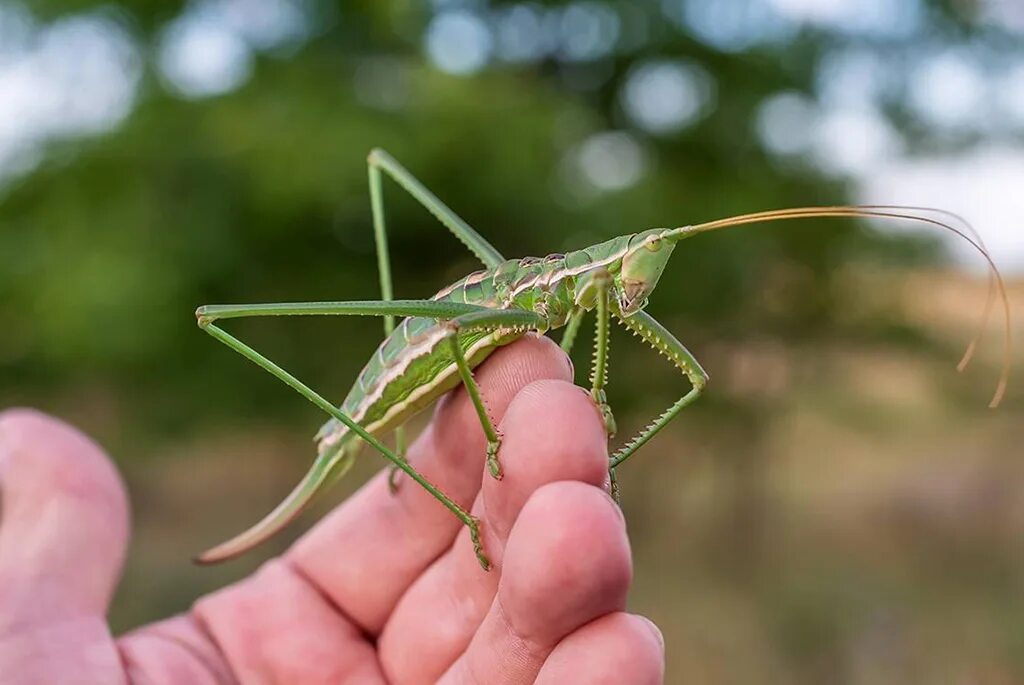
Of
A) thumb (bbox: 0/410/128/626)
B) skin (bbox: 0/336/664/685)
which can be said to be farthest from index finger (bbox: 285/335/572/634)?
thumb (bbox: 0/410/128/626)

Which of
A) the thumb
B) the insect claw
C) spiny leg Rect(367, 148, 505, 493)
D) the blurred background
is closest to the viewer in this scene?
the insect claw

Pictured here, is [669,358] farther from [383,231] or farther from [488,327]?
[383,231]

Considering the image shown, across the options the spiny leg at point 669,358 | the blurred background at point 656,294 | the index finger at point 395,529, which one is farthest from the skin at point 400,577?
the blurred background at point 656,294

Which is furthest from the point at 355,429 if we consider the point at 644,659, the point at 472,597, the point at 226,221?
the point at 226,221

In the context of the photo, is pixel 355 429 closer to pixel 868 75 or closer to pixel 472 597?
pixel 472 597

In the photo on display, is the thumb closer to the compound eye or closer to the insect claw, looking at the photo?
the insect claw

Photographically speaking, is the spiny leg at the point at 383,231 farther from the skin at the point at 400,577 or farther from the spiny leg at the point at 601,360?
the spiny leg at the point at 601,360

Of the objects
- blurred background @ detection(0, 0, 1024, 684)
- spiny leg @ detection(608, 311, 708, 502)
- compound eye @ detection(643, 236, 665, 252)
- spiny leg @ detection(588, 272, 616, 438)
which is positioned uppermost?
compound eye @ detection(643, 236, 665, 252)
